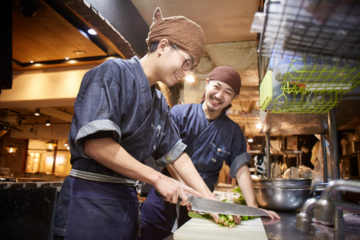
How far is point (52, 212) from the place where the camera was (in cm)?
171

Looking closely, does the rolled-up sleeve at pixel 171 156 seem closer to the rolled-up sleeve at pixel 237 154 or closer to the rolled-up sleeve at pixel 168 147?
the rolled-up sleeve at pixel 168 147

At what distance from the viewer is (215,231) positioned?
3.57 ft

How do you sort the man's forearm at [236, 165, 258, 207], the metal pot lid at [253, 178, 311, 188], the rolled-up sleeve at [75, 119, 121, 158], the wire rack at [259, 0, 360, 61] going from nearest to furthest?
the wire rack at [259, 0, 360, 61]
the rolled-up sleeve at [75, 119, 121, 158]
the metal pot lid at [253, 178, 311, 188]
the man's forearm at [236, 165, 258, 207]

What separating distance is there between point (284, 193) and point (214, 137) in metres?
0.62

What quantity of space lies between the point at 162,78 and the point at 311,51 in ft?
2.27

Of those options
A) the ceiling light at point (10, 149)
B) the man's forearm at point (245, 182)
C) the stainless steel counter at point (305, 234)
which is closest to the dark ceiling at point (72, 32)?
the man's forearm at point (245, 182)

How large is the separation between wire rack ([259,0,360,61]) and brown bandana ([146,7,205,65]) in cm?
49

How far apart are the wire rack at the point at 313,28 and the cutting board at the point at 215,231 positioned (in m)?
0.70

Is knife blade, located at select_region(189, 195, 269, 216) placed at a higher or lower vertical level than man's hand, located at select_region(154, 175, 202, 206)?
lower

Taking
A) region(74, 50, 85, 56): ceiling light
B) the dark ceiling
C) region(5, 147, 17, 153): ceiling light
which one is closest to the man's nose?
the dark ceiling

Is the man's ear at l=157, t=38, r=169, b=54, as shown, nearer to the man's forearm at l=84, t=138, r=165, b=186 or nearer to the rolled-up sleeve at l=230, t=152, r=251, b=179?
the man's forearm at l=84, t=138, r=165, b=186

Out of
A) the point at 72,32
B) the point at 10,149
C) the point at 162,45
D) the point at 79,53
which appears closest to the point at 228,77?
the point at 162,45

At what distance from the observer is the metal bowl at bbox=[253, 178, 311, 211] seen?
1.52 metres

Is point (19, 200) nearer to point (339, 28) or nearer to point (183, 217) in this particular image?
point (183, 217)
